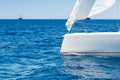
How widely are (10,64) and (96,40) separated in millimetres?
6037

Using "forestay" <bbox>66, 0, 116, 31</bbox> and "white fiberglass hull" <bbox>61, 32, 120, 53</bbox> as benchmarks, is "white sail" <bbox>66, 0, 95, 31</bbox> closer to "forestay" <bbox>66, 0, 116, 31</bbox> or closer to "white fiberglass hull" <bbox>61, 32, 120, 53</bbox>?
"forestay" <bbox>66, 0, 116, 31</bbox>

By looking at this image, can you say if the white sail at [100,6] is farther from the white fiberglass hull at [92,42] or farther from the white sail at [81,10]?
the white fiberglass hull at [92,42]

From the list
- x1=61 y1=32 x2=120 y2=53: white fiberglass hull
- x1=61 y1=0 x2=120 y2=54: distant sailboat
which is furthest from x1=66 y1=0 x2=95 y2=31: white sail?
x1=61 y1=32 x2=120 y2=53: white fiberglass hull

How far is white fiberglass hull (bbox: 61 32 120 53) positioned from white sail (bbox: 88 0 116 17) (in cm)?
150

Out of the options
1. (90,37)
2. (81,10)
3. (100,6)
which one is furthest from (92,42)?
(100,6)

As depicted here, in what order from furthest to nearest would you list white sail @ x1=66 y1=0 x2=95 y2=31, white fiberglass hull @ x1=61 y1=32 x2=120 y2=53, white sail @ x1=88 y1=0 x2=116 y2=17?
white sail @ x1=66 y1=0 x2=95 y2=31, white fiberglass hull @ x1=61 y1=32 x2=120 y2=53, white sail @ x1=88 y1=0 x2=116 y2=17

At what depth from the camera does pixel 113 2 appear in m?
24.1

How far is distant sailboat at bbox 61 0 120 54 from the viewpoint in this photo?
79.6 feet

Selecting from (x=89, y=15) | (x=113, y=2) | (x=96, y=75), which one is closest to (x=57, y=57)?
(x=89, y=15)

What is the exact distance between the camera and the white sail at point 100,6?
24172 millimetres

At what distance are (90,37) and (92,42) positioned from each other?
38 cm

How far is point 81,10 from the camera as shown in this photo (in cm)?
2503

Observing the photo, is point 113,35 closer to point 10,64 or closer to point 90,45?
point 90,45

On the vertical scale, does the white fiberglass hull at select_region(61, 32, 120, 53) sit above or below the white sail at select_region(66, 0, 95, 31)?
below
